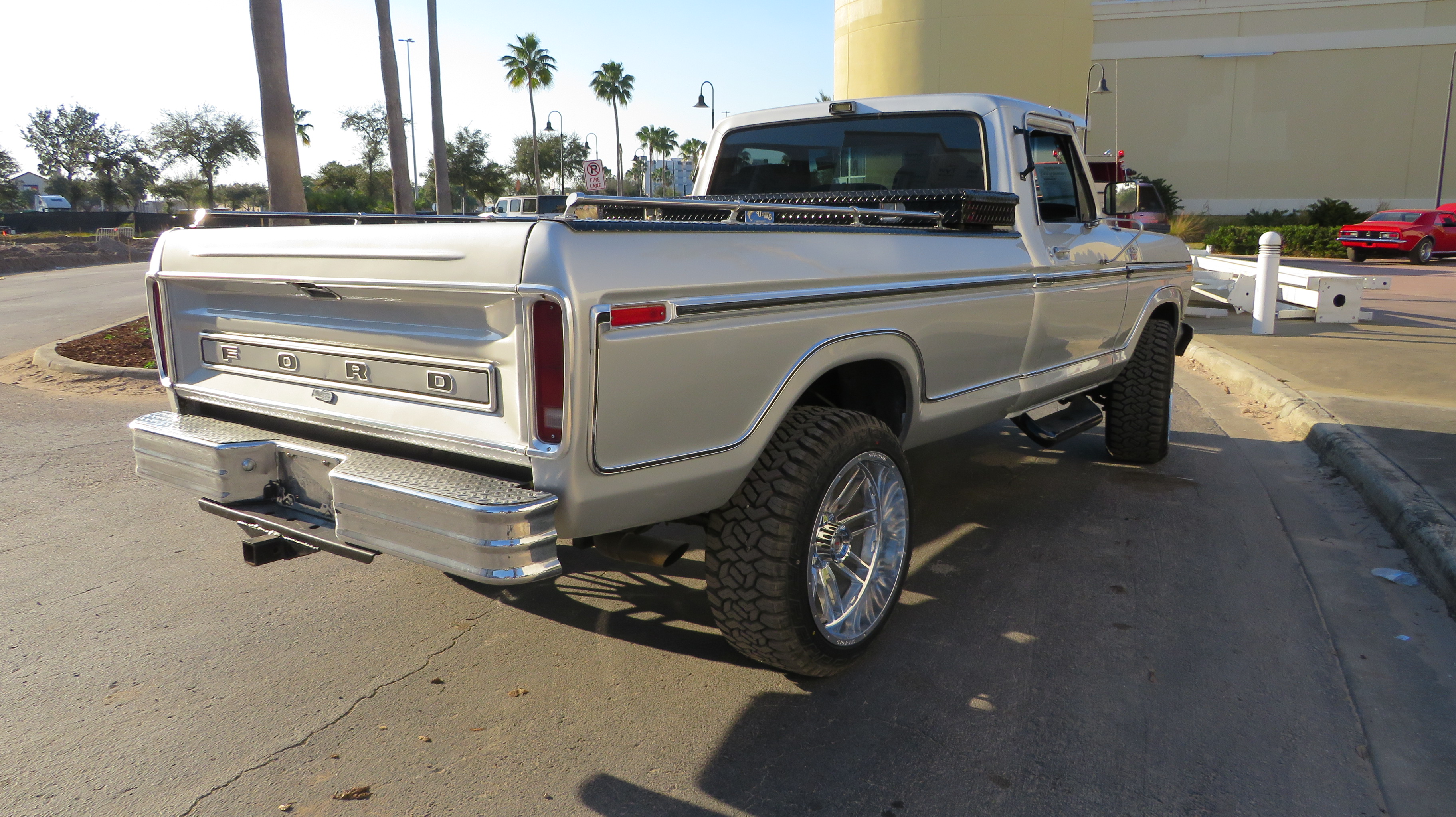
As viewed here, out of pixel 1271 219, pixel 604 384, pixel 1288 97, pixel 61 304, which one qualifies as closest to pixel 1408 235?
pixel 1271 219

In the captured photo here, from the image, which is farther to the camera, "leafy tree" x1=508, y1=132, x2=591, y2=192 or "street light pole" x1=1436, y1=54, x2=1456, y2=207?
"leafy tree" x1=508, y1=132, x2=591, y2=192

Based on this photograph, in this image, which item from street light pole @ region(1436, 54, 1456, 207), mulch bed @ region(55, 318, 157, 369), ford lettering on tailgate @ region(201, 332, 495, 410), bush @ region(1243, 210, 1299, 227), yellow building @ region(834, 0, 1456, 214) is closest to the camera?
ford lettering on tailgate @ region(201, 332, 495, 410)

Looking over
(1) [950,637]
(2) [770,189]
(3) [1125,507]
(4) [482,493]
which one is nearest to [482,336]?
(4) [482,493]

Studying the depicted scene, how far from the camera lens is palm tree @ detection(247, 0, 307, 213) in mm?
9805

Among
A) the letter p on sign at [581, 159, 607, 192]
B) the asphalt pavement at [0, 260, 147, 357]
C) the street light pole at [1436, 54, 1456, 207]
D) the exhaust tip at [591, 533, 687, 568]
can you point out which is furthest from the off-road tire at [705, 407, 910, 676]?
the street light pole at [1436, 54, 1456, 207]

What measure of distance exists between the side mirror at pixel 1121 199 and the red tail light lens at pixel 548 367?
3831mm

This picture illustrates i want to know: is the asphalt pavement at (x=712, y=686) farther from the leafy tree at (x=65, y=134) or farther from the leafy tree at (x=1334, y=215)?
the leafy tree at (x=65, y=134)

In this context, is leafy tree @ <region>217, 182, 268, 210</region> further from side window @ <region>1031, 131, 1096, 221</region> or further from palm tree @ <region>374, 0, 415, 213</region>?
side window @ <region>1031, 131, 1096, 221</region>

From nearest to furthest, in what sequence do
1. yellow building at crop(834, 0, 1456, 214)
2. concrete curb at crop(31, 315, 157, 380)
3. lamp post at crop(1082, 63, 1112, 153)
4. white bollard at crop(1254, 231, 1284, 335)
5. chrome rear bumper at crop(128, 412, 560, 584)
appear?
chrome rear bumper at crop(128, 412, 560, 584) → lamp post at crop(1082, 63, 1112, 153) → concrete curb at crop(31, 315, 157, 380) → white bollard at crop(1254, 231, 1284, 335) → yellow building at crop(834, 0, 1456, 214)

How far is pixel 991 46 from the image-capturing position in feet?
99.9

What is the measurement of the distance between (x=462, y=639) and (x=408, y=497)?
1281 millimetres

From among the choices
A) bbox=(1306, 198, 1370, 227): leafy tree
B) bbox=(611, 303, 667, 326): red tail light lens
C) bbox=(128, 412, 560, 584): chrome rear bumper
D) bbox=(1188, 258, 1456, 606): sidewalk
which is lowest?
bbox=(1188, 258, 1456, 606): sidewalk

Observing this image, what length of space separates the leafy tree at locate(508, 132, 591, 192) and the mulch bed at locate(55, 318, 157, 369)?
55159mm

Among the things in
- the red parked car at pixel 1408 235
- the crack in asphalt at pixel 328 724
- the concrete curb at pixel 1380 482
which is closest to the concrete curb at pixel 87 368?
the crack in asphalt at pixel 328 724
